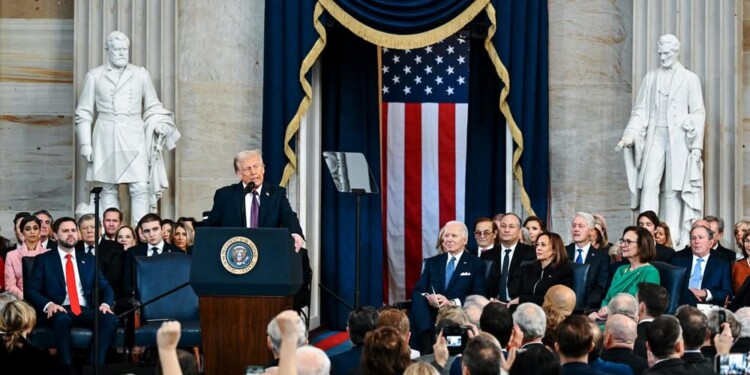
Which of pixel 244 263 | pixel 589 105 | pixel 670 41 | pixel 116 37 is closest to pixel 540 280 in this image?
pixel 244 263

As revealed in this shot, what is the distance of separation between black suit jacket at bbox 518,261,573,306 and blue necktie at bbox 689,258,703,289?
1.12 meters

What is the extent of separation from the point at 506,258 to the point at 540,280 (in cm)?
73

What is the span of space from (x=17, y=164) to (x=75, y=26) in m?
1.46

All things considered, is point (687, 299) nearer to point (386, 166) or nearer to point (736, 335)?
point (736, 335)

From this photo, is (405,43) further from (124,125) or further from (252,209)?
(252,209)

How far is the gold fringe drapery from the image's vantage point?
1249 centimetres

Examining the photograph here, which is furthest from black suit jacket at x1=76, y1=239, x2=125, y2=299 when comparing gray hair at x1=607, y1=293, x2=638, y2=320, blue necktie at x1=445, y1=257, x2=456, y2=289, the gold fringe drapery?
gray hair at x1=607, y1=293, x2=638, y2=320

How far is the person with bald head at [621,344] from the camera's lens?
22.3 ft

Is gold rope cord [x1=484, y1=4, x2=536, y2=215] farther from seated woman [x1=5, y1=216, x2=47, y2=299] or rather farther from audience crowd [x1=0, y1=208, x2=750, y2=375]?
seated woman [x1=5, y1=216, x2=47, y2=299]

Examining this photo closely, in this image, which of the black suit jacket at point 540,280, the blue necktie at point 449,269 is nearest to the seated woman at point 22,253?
the blue necktie at point 449,269

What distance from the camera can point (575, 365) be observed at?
6.10 m

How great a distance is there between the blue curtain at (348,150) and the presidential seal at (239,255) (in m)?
4.99

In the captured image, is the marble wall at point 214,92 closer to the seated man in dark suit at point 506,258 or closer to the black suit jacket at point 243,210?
the seated man in dark suit at point 506,258

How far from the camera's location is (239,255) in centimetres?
855
